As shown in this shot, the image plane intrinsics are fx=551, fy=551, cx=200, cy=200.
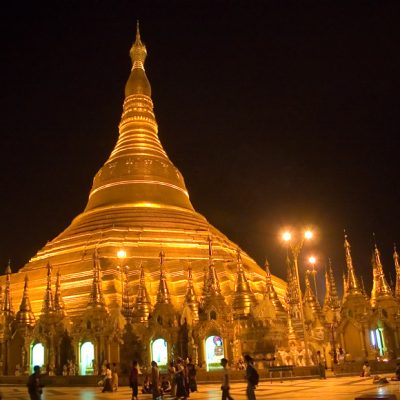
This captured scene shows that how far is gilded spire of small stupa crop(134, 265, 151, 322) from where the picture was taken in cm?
3384

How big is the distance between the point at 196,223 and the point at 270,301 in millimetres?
15189

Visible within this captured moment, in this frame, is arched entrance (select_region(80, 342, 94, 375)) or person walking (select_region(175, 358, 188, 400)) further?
arched entrance (select_region(80, 342, 94, 375))

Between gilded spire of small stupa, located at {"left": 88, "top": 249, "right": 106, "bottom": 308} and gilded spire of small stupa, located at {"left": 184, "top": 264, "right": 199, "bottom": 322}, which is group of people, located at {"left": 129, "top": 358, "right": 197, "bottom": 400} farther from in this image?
gilded spire of small stupa, located at {"left": 88, "top": 249, "right": 106, "bottom": 308}

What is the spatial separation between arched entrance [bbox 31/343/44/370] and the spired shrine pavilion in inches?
2.4

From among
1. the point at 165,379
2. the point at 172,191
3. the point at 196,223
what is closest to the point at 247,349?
the point at 165,379

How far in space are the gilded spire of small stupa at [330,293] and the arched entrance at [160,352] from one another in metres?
15.2

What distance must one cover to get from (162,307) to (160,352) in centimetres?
264

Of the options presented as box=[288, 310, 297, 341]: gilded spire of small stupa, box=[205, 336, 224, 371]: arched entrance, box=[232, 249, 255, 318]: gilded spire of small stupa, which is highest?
box=[232, 249, 255, 318]: gilded spire of small stupa

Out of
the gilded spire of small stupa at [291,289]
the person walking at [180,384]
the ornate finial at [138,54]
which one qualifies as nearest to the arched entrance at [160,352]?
the gilded spire of small stupa at [291,289]

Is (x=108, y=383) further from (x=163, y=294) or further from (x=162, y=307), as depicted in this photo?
(x=163, y=294)

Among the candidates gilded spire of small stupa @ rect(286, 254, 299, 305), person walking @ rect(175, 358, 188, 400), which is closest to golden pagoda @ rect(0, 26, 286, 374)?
gilded spire of small stupa @ rect(286, 254, 299, 305)

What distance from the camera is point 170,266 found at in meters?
40.1

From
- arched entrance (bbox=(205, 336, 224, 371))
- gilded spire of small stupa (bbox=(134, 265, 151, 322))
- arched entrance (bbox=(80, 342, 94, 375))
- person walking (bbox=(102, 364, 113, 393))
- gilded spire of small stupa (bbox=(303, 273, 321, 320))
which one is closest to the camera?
person walking (bbox=(102, 364, 113, 393))

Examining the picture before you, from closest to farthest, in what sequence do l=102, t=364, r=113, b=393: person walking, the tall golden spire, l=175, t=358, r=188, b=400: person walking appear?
1. l=175, t=358, r=188, b=400: person walking
2. l=102, t=364, r=113, b=393: person walking
3. the tall golden spire
